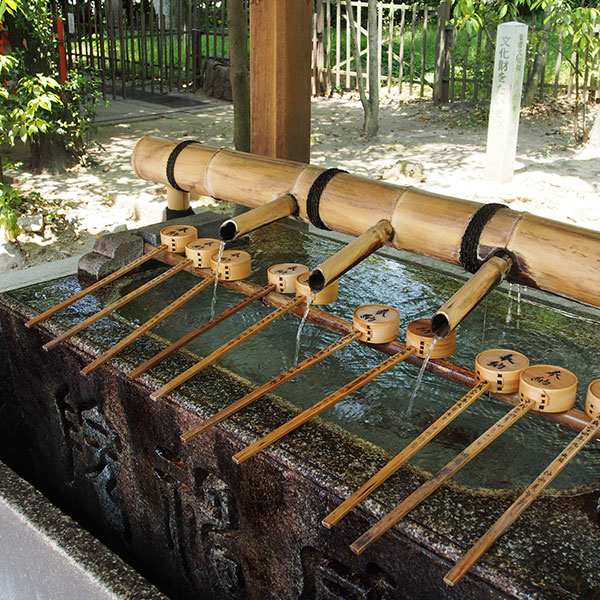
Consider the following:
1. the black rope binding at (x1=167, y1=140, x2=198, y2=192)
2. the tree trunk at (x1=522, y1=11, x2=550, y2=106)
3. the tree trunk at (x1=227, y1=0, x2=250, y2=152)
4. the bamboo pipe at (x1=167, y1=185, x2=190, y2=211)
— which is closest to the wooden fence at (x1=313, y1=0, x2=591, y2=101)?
the tree trunk at (x1=522, y1=11, x2=550, y2=106)

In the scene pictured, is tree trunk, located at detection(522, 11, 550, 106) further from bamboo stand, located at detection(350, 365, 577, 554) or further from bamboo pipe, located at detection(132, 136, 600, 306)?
bamboo stand, located at detection(350, 365, 577, 554)

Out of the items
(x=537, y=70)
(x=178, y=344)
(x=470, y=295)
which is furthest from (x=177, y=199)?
(x=537, y=70)

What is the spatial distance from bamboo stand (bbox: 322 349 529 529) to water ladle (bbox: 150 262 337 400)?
0.66 metres

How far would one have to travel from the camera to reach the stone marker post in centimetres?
838

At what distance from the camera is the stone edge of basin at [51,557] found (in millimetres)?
1960

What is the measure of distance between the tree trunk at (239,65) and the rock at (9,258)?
2276 mm

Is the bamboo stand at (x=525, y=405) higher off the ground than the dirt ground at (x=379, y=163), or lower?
higher

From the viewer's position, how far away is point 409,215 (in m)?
2.41

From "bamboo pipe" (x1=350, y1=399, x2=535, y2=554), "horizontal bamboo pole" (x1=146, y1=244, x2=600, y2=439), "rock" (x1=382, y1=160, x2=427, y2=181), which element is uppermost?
"horizontal bamboo pole" (x1=146, y1=244, x2=600, y2=439)

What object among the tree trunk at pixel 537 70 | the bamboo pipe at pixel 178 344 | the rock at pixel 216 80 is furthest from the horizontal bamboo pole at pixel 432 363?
the rock at pixel 216 80

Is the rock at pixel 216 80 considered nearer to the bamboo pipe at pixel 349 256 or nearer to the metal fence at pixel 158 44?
the metal fence at pixel 158 44

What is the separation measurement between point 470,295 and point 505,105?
7308mm

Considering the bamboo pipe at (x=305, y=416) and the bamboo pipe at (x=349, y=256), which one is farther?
the bamboo pipe at (x=349, y=256)

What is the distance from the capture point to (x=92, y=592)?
200 cm
